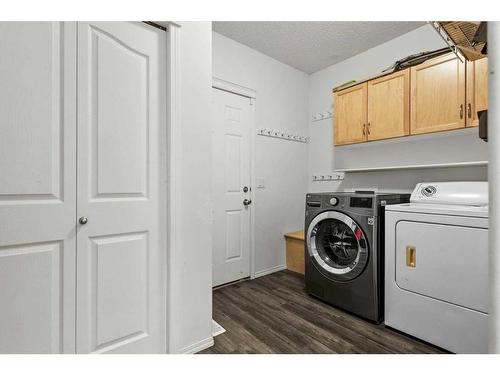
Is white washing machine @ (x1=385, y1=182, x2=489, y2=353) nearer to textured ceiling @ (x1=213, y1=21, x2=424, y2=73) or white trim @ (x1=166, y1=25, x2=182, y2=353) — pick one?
white trim @ (x1=166, y1=25, x2=182, y2=353)

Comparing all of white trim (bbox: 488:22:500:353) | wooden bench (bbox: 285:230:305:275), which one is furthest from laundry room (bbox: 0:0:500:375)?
wooden bench (bbox: 285:230:305:275)

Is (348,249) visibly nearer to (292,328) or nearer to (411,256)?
(411,256)

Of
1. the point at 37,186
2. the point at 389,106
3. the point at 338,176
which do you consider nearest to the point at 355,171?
the point at 338,176

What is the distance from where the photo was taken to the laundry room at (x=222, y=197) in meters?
1.03

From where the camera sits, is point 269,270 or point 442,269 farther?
point 269,270

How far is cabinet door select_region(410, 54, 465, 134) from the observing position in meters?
1.88

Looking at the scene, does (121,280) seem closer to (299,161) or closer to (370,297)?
(370,297)

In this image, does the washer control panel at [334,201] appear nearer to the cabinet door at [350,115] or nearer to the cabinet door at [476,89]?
the cabinet door at [350,115]

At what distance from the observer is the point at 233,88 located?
103 inches

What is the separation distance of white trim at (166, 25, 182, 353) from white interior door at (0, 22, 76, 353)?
17.1 inches

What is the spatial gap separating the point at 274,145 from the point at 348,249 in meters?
1.48

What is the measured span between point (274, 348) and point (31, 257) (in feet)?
4.61

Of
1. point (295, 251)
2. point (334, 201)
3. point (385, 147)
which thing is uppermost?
point (385, 147)
